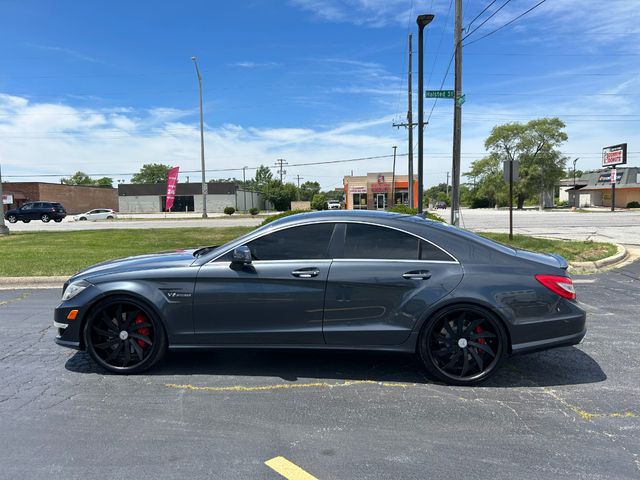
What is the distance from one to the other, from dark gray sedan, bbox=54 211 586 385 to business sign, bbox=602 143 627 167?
6156 centimetres

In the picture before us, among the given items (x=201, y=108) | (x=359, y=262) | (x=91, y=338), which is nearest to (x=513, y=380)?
(x=359, y=262)

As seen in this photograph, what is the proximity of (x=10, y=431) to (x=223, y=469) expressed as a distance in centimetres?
169

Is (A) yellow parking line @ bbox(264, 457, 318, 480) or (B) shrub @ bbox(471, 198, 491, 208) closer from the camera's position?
(A) yellow parking line @ bbox(264, 457, 318, 480)

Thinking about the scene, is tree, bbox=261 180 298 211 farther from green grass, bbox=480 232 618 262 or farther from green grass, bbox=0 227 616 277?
green grass, bbox=480 232 618 262

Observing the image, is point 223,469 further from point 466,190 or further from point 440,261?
point 466,190

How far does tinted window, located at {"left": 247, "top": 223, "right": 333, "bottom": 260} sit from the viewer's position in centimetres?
403

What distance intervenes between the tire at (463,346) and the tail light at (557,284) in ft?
1.71

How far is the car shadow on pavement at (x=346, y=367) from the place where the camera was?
4.06m

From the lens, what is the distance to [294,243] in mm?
4066

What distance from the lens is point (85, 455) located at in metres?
2.88

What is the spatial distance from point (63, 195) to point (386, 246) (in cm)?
6860

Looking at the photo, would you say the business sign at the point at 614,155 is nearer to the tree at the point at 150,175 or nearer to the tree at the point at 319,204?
the tree at the point at 319,204

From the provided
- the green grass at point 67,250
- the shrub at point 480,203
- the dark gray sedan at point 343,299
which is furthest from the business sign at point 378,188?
the dark gray sedan at point 343,299

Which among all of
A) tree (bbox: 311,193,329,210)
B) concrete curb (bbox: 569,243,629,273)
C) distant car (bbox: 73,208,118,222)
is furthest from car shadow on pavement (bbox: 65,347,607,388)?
tree (bbox: 311,193,329,210)
